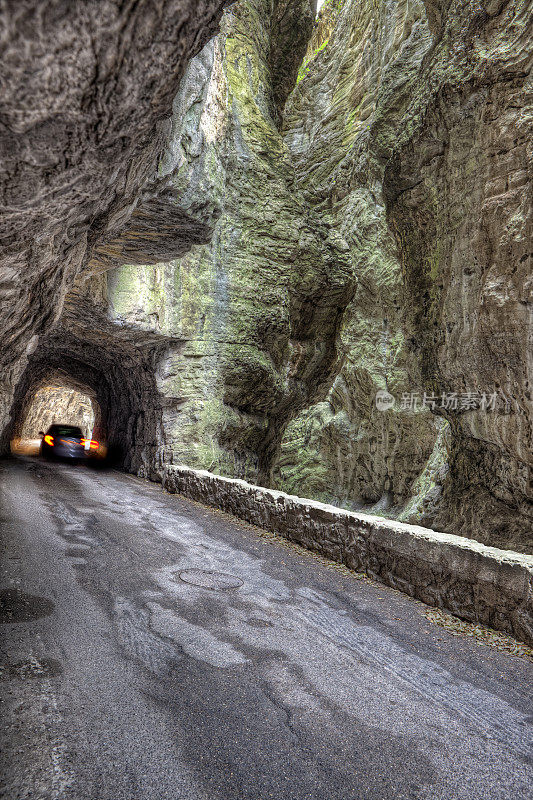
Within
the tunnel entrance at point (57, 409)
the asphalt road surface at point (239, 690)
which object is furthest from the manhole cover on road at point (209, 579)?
the tunnel entrance at point (57, 409)

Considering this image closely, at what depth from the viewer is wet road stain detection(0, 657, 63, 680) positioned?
315cm

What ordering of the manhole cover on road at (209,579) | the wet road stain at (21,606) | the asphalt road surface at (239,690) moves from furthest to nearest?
1. the manhole cover on road at (209,579)
2. the wet road stain at (21,606)
3. the asphalt road surface at (239,690)

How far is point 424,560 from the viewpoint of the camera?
506cm

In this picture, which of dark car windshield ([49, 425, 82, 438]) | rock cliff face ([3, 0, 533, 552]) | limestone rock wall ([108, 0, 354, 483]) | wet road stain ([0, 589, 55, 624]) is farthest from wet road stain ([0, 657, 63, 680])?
dark car windshield ([49, 425, 82, 438])

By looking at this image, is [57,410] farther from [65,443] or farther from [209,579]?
[209,579]

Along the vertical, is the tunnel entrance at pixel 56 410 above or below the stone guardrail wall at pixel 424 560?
above

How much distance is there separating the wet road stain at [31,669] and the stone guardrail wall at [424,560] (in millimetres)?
3617

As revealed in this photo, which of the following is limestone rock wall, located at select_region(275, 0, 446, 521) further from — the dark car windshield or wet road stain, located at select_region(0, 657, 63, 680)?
wet road stain, located at select_region(0, 657, 63, 680)

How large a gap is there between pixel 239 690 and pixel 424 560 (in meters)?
2.66

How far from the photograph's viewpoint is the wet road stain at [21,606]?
4018mm

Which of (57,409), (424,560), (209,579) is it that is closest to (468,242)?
(424,560)

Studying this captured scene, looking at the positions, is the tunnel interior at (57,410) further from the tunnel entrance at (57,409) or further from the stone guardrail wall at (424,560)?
the stone guardrail wall at (424,560)

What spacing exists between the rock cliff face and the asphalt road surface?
2.64m

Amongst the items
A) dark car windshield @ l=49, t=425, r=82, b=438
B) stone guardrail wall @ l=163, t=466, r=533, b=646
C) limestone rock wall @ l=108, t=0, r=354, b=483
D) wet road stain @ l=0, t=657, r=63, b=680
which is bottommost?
wet road stain @ l=0, t=657, r=63, b=680
